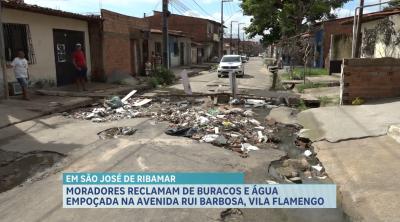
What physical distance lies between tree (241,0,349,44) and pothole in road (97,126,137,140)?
3090 centimetres

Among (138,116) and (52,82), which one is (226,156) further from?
(52,82)

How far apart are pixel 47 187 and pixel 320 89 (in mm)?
12388

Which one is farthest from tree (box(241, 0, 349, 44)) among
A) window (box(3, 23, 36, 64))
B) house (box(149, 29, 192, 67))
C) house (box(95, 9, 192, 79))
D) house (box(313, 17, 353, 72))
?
window (box(3, 23, 36, 64))

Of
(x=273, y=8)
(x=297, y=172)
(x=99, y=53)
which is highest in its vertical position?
(x=273, y=8)

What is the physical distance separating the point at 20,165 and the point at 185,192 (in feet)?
10.6

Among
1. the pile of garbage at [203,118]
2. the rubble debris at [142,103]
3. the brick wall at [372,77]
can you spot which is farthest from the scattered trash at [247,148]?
the rubble debris at [142,103]

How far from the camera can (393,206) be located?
14.7ft

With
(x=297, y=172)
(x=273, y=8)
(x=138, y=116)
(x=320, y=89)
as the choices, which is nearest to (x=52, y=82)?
(x=138, y=116)

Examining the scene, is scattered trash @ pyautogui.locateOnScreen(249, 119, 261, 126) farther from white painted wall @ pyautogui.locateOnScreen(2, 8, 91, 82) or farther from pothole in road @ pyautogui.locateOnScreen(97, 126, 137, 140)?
white painted wall @ pyautogui.locateOnScreen(2, 8, 91, 82)

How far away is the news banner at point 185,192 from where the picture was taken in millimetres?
4723

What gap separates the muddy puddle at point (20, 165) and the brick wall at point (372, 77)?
7.98 metres

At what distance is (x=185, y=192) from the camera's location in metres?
4.81

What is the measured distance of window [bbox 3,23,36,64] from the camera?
43.8 feet

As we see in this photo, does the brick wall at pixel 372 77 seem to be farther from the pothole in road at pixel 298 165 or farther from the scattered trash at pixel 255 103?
the pothole in road at pixel 298 165
